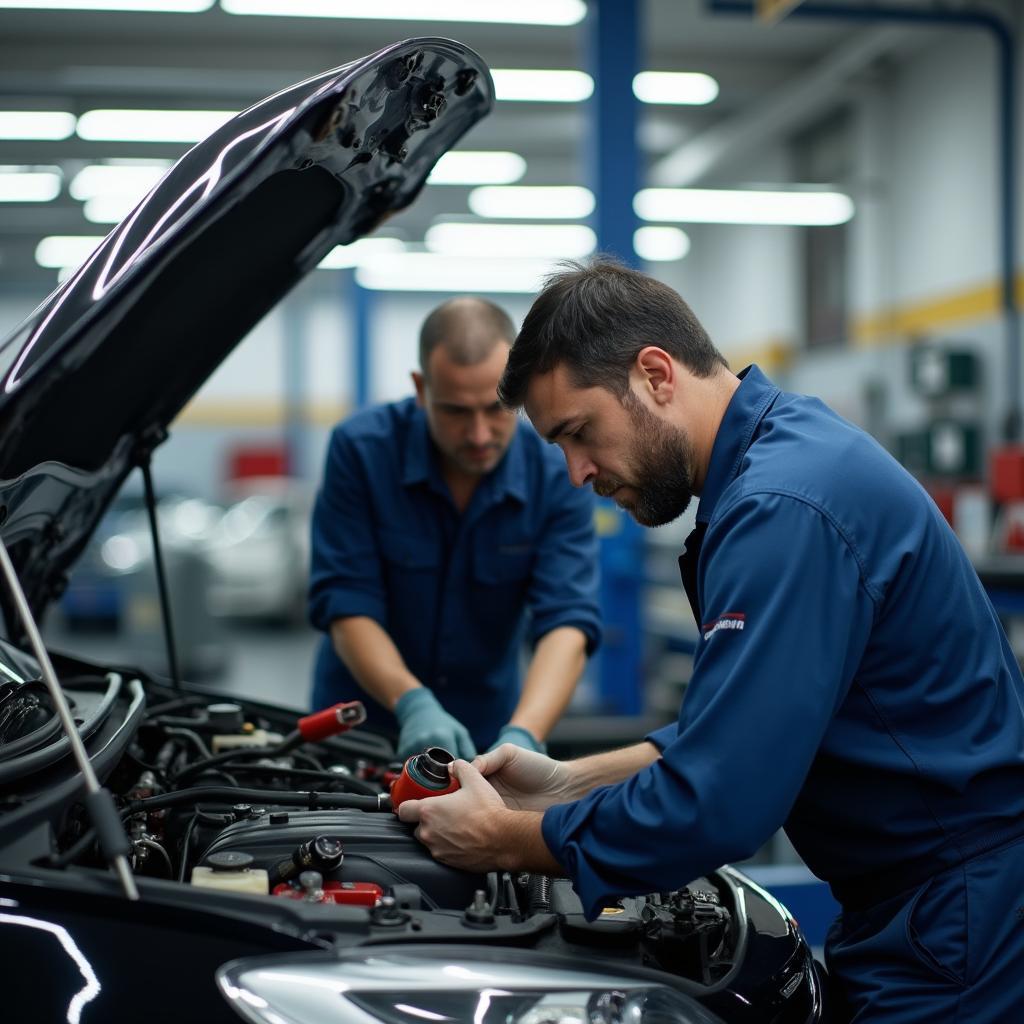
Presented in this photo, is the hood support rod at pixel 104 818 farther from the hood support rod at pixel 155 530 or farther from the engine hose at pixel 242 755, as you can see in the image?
the hood support rod at pixel 155 530

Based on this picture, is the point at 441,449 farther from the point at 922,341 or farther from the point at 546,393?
the point at 922,341

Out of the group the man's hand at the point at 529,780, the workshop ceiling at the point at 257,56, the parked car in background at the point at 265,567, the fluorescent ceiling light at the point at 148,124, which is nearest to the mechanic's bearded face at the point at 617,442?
the man's hand at the point at 529,780

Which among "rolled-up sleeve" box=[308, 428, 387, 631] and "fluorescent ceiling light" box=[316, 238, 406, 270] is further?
"fluorescent ceiling light" box=[316, 238, 406, 270]

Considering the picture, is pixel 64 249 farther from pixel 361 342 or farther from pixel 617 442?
pixel 617 442

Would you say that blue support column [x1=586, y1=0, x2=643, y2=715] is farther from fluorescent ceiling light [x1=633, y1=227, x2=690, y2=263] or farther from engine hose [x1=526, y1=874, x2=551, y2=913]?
fluorescent ceiling light [x1=633, y1=227, x2=690, y2=263]

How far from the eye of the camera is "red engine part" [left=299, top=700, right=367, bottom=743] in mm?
1786

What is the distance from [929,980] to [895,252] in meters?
8.92

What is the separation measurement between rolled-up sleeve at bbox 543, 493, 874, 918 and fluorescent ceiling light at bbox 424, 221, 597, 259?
393 inches

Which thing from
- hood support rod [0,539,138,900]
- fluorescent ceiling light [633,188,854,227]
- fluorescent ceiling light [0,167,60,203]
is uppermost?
fluorescent ceiling light [0,167,60,203]

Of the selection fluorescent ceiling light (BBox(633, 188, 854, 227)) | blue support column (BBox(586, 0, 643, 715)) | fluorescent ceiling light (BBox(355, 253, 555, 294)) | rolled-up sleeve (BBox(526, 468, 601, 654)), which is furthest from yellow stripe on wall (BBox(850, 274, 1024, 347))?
rolled-up sleeve (BBox(526, 468, 601, 654))

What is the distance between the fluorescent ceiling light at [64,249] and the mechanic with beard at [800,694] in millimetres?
11421

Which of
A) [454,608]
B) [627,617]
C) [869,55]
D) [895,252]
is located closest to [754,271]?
[895,252]

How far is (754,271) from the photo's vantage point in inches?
483

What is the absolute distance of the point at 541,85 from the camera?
6.77 m
